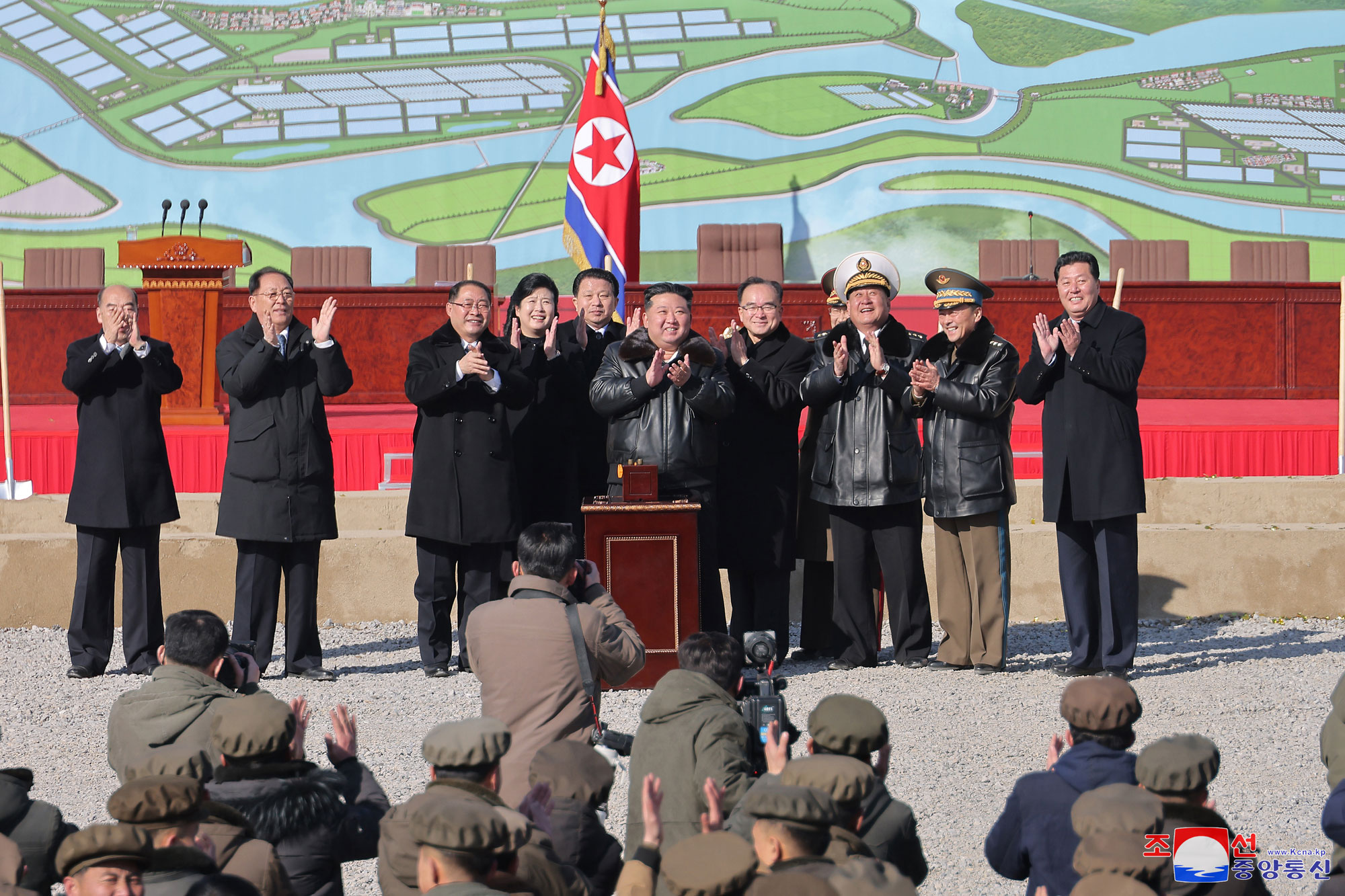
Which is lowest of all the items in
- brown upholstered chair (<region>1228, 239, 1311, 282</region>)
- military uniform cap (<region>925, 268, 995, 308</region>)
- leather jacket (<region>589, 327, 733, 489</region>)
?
leather jacket (<region>589, 327, 733, 489</region>)

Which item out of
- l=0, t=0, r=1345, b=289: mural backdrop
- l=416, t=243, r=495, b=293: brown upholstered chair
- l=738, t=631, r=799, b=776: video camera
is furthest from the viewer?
l=0, t=0, r=1345, b=289: mural backdrop

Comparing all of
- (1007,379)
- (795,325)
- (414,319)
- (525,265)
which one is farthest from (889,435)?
(525,265)

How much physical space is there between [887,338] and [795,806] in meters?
4.30

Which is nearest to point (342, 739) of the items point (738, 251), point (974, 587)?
point (974, 587)

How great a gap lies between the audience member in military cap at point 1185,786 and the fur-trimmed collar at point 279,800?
1.48m

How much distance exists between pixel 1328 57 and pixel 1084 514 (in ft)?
56.2

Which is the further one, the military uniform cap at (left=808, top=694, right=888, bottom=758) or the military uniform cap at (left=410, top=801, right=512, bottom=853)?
the military uniform cap at (left=808, top=694, right=888, bottom=758)

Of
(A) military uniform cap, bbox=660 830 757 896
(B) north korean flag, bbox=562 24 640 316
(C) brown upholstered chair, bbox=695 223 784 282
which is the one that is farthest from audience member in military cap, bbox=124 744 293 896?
(C) brown upholstered chair, bbox=695 223 784 282

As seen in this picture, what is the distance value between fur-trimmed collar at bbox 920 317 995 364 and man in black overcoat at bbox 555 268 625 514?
1.45 metres

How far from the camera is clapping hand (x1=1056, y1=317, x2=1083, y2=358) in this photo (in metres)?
5.86

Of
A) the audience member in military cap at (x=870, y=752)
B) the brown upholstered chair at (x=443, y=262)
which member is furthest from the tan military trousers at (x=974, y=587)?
the brown upholstered chair at (x=443, y=262)

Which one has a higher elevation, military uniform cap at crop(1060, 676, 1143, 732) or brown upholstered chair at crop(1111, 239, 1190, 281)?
brown upholstered chair at crop(1111, 239, 1190, 281)

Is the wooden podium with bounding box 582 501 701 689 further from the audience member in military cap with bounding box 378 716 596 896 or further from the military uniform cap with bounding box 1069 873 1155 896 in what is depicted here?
the military uniform cap with bounding box 1069 873 1155 896

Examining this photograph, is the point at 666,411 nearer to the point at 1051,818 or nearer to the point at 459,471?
the point at 459,471
